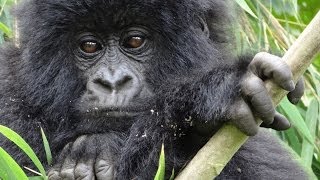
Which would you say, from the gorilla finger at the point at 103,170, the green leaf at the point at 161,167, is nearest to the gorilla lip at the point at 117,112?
the gorilla finger at the point at 103,170

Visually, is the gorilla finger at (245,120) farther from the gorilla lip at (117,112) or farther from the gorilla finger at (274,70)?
the gorilla lip at (117,112)

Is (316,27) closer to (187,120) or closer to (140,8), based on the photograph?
(187,120)

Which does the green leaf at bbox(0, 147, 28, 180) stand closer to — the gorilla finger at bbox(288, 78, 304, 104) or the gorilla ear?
the gorilla finger at bbox(288, 78, 304, 104)

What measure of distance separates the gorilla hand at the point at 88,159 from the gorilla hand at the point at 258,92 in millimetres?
579

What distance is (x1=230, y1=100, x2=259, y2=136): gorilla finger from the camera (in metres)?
1.77

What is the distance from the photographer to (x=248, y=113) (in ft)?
5.88

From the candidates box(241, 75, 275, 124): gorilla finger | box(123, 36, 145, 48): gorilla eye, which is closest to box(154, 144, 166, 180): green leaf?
box(241, 75, 275, 124): gorilla finger

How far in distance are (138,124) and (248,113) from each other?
0.59 metres

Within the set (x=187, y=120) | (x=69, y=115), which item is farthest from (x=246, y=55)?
(x=69, y=115)

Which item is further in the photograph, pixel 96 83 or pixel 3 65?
pixel 3 65

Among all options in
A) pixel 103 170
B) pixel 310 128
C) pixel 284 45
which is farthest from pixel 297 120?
pixel 103 170

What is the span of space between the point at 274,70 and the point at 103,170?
2.46ft

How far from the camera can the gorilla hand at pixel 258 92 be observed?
1.74m

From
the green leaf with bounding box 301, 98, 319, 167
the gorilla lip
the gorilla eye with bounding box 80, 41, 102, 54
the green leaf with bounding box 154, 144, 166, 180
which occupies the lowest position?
the green leaf with bounding box 301, 98, 319, 167
